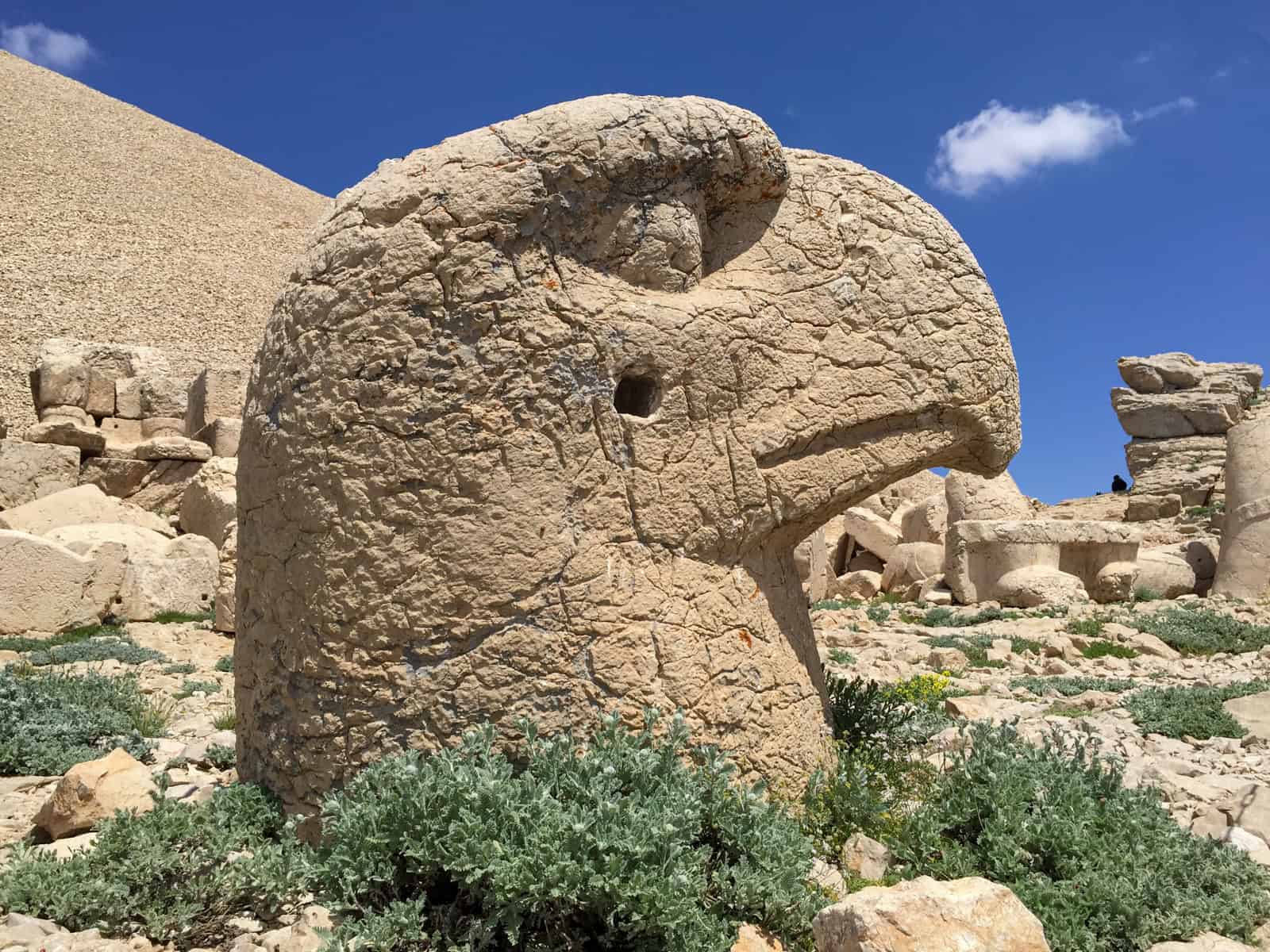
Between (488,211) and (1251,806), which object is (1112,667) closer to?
(1251,806)

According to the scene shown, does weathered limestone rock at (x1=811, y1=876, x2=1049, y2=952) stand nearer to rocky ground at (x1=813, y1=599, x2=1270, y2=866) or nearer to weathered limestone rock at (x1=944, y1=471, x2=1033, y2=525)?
rocky ground at (x1=813, y1=599, x2=1270, y2=866)

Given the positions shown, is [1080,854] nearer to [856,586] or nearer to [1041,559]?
[1041,559]

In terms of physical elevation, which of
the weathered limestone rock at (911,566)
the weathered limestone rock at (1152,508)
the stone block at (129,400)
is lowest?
the weathered limestone rock at (911,566)

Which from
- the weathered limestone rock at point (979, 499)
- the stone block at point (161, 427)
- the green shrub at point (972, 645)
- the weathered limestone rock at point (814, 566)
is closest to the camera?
the green shrub at point (972, 645)

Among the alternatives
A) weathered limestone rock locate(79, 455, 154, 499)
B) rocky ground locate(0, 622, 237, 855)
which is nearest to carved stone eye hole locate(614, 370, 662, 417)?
rocky ground locate(0, 622, 237, 855)

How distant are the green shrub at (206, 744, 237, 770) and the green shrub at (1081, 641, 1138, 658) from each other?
20.6 ft

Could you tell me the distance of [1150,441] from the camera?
25.3 metres

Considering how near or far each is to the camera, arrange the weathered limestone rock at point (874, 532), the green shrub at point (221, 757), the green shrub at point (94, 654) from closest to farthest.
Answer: the green shrub at point (221, 757) < the green shrub at point (94, 654) < the weathered limestone rock at point (874, 532)

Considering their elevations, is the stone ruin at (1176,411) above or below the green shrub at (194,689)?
above

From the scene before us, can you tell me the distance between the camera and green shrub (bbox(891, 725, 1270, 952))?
2.63 metres

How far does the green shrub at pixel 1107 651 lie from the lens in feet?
25.3

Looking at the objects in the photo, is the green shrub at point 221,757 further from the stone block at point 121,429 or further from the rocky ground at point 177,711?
the stone block at point 121,429

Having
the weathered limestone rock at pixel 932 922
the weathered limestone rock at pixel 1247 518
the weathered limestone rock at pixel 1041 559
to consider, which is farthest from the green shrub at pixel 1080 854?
the weathered limestone rock at pixel 1247 518

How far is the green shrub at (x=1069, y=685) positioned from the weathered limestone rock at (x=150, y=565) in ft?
24.9
